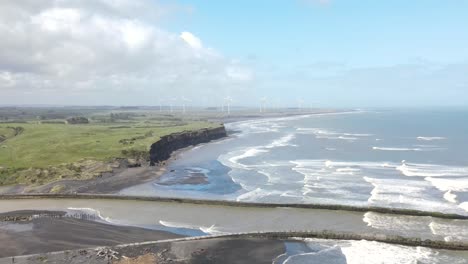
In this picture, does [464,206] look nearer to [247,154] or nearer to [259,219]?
[259,219]

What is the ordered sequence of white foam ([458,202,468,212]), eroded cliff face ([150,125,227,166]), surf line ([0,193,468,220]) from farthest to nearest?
1. eroded cliff face ([150,125,227,166])
2. white foam ([458,202,468,212])
3. surf line ([0,193,468,220])

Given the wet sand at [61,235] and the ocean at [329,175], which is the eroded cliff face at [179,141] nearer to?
the ocean at [329,175]

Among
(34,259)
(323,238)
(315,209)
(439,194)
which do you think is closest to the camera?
(34,259)

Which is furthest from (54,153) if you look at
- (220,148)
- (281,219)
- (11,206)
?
(281,219)

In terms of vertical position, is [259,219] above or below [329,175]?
below

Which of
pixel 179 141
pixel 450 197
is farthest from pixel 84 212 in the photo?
pixel 179 141

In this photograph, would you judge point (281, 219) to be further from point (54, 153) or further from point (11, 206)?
point (54, 153)

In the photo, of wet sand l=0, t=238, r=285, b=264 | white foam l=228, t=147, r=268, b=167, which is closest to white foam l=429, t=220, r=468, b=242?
wet sand l=0, t=238, r=285, b=264

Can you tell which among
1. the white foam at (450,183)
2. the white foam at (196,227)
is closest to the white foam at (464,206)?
the white foam at (450,183)

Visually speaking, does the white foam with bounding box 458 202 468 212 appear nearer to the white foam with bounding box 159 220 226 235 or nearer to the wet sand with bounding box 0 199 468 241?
the wet sand with bounding box 0 199 468 241
